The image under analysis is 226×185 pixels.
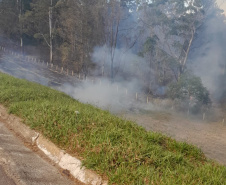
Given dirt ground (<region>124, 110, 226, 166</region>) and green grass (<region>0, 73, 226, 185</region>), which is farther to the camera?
dirt ground (<region>124, 110, 226, 166</region>)

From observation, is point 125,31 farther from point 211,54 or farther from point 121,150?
point 121,150

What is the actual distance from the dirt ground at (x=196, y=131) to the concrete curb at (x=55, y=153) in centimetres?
503

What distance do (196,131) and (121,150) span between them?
12554mm

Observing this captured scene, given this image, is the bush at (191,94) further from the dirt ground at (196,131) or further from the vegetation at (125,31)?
the vegetation at (125,31)

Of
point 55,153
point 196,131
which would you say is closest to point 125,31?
point 196,131

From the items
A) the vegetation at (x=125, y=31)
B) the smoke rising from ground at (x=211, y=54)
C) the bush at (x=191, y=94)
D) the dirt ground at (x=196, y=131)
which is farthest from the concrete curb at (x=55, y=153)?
the smoke rising from ground at (x=211, y=54)

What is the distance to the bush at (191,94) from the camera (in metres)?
19.6

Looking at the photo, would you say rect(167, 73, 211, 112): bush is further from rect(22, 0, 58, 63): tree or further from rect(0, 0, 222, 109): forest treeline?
rect(22, 0, 58, 63): tree

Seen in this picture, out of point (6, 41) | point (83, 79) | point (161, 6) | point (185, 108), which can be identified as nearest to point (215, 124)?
point (185, 108)

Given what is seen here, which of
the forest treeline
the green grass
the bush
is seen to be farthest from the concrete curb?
the forest treeline

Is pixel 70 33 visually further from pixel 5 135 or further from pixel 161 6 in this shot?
pixel 5 135

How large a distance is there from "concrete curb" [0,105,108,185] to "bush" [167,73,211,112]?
1644 cm

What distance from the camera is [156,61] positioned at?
28.7 m

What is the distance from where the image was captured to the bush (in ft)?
64.2
